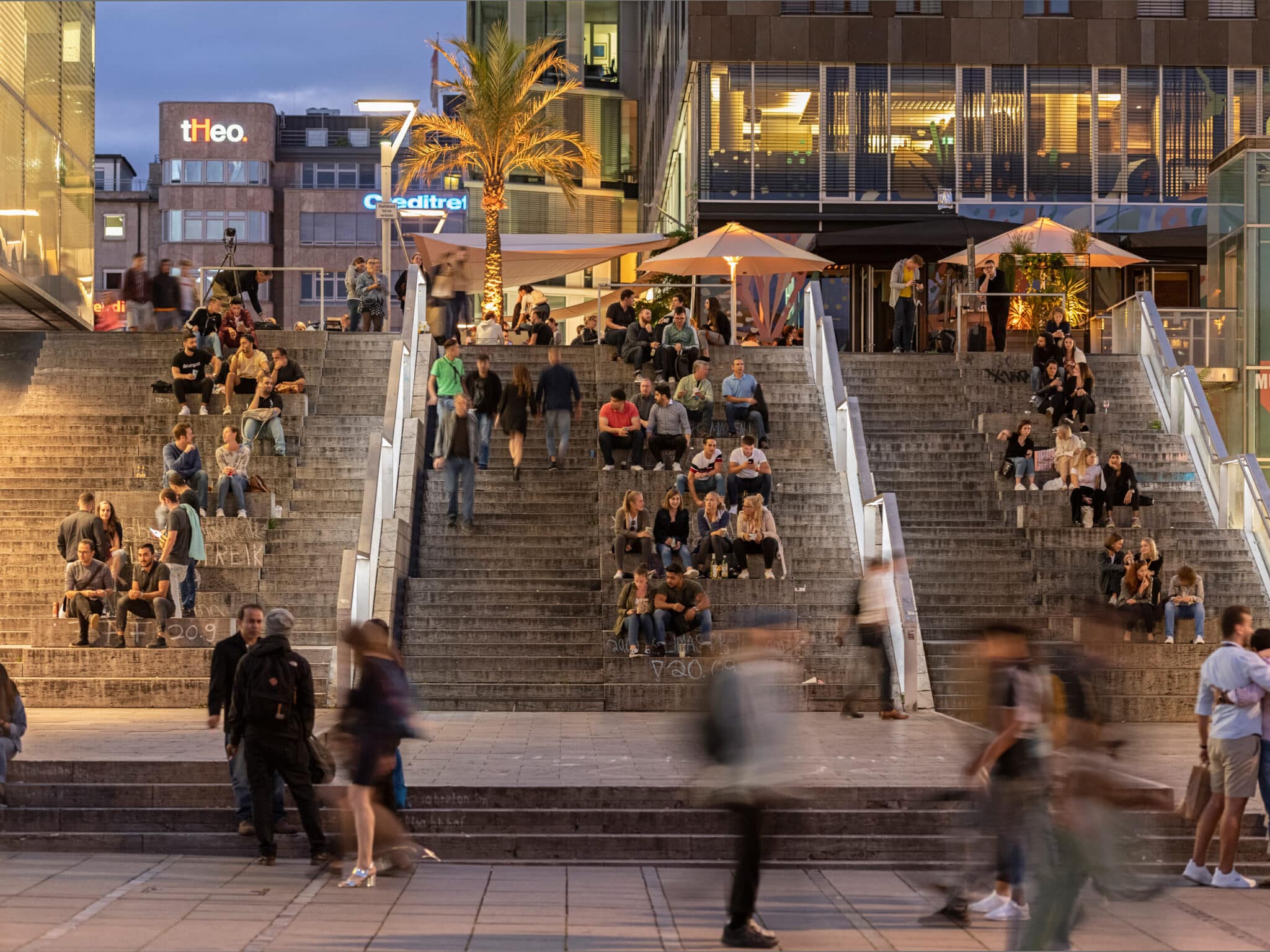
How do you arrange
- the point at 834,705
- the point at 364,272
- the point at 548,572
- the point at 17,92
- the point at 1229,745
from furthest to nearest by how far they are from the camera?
the point at 364,272 < the point at 17,92 < the point at 548,572 < the point at 834,705 < the point at 1229,745

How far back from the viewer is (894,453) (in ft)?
77.3

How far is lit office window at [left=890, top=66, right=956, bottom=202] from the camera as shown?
3797 cm

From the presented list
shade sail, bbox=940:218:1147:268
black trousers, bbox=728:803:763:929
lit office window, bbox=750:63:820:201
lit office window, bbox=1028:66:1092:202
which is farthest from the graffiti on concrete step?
black trousers, bbox=728:803:763:929

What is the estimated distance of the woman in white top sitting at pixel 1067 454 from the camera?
21.9 metres

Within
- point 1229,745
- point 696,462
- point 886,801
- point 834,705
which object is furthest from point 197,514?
point 1229,745

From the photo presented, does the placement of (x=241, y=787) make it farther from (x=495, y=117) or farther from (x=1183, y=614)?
(x=495, y=117)

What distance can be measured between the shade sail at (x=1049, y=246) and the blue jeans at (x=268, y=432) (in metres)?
14.2

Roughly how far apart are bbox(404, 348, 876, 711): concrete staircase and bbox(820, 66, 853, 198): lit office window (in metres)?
14.4

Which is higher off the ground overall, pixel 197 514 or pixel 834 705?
pixel 197 514

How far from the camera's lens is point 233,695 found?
11.2 m

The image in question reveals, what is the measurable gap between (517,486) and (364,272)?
932 centimetres

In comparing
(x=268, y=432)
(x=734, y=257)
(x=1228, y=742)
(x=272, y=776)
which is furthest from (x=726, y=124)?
(x=1228, y=742)

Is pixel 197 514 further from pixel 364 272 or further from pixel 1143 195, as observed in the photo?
pixel 1143 195

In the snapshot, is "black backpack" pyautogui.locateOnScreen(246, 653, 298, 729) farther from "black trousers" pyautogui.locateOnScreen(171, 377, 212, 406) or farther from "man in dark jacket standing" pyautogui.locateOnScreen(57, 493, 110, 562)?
"black trousers" pyautogui.locateOnScreen(171, 377, 212, 406)
